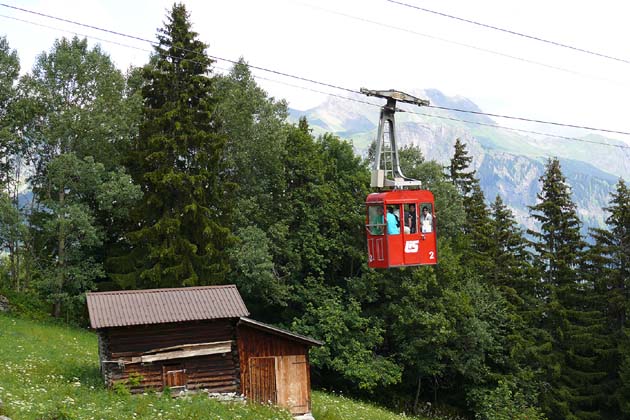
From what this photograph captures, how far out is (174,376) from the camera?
28734 mm

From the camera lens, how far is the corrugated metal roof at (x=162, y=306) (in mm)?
27547

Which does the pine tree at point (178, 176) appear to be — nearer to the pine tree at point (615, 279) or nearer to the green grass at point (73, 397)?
the green grass at point (73, 397)

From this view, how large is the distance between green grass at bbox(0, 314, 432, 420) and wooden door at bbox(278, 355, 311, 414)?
0.92 metres

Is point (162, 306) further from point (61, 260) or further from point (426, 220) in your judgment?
point (61, 260)

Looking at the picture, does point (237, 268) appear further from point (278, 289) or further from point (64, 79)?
point (64, 79)

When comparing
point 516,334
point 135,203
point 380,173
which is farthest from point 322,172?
point 380,173

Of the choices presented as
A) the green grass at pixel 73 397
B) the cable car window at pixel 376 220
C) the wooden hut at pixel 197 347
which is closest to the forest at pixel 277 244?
the green grass at pixel 73 397

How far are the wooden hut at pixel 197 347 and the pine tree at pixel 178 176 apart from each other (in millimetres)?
10926

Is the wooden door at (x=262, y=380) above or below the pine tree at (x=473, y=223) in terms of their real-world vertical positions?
below

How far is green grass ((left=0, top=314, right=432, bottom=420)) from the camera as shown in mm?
20922

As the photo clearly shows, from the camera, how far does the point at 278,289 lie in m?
45.0

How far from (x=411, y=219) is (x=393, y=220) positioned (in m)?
0.63

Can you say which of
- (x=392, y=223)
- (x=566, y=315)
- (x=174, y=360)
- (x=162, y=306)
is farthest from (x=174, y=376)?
(x=566, y=315)

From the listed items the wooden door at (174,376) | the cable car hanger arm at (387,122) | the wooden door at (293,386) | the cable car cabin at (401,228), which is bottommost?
the wooden door at (293,386)
